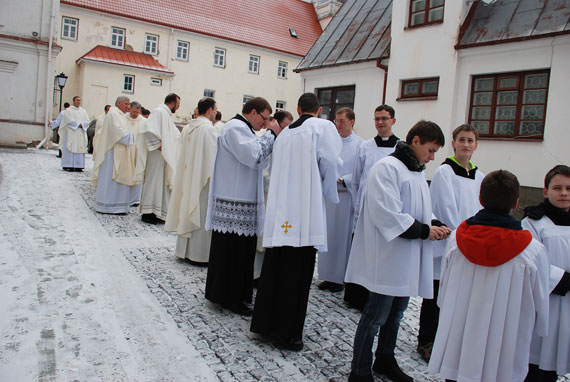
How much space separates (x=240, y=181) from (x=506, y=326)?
2.56m

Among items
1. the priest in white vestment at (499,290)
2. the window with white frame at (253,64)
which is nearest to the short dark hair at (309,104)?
the priest in white vestment at (499,290)

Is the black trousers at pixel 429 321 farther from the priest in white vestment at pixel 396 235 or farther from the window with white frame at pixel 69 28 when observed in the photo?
the window with white frame at pixel 69 28

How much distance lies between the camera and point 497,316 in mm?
2551

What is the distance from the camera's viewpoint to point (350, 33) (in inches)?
616

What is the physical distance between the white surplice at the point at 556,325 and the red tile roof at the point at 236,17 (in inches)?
1231

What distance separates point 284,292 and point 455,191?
1525mm

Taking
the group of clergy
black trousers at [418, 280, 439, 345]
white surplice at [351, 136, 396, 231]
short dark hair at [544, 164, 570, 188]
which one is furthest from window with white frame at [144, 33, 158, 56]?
short dark hair at [544, 164, 570, 188]

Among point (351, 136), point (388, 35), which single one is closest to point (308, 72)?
point (388, 35)

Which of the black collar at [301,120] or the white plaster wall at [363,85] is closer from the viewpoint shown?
the black collar at [301,120]

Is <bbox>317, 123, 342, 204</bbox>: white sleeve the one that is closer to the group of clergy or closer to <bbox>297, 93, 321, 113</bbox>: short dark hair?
the group of clergy

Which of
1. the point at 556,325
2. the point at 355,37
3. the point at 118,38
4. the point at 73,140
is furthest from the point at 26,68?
the point at 556,325

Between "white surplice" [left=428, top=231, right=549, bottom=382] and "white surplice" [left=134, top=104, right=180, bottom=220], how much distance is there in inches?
235

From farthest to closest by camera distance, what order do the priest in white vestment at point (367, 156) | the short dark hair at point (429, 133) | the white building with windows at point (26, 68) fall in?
the white building with windows at point (26, 68) → the priest in white vestment at point (367, 156) → the short dark hair at point (429, 133)

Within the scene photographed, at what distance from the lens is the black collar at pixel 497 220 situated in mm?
2502
